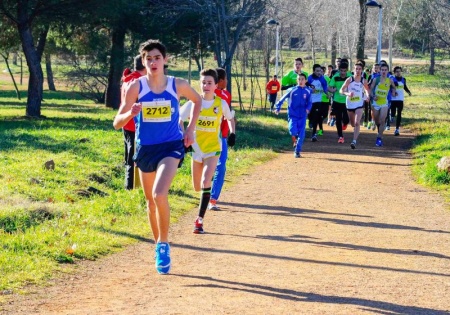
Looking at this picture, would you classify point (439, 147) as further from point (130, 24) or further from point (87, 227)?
point (130, 24)

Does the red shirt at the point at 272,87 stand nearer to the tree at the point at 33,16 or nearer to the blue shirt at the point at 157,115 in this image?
the tree at the point at 33,16

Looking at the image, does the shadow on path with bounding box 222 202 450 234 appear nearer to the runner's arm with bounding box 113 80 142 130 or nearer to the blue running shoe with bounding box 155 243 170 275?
the blue running shoe with bounding box 155 243 170 275

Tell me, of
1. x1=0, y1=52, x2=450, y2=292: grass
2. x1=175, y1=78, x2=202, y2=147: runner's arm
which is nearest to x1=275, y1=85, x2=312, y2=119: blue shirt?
x1=0, y1=52, x2=450, y2=292: grass

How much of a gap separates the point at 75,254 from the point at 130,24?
24316 mm

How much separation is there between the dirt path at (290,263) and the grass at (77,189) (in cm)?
41

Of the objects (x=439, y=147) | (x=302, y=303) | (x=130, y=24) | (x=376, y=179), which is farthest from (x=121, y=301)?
(x=130, y=24)

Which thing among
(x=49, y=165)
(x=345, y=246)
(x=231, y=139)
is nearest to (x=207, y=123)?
(x=231, y=139)

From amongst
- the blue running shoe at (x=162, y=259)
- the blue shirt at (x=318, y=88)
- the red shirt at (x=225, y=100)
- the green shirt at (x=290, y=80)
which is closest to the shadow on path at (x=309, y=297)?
the blue running shoe at (x=162, y=259)

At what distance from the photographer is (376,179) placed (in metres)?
14.8

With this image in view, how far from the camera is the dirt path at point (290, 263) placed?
6.64 metres


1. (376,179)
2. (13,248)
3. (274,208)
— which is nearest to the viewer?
(13,248)

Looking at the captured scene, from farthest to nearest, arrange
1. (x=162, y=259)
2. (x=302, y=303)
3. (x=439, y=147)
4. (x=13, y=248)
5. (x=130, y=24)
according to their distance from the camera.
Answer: (x=130, y=24) → (x=439, y=147) → (x=13, y=248) → (x=162, y=259) → (x=302, y=303)

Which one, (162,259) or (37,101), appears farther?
(37,101)

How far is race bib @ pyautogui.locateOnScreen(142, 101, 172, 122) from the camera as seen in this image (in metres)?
7.52
